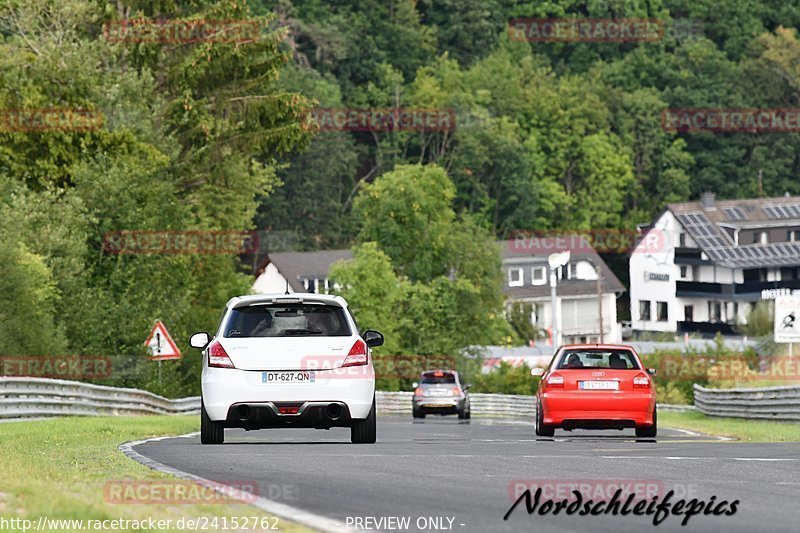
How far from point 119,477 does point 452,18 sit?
152339mm

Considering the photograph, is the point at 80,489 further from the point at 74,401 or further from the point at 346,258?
the point at 346,258

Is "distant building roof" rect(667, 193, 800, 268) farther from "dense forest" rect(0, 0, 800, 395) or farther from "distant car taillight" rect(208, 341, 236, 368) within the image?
"distant car taillight" rect(208, 341, 236, 368)

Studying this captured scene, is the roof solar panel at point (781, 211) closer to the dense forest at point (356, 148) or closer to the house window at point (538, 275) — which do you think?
the dense forest at point (356, 148)

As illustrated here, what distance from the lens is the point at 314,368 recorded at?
18.8 meters

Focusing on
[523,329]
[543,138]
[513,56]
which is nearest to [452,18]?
[513,56]

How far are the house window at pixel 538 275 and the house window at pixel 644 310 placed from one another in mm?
7891

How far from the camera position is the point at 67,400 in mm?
34125

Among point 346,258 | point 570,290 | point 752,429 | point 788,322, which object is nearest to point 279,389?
point 752,429

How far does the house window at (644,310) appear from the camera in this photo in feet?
471

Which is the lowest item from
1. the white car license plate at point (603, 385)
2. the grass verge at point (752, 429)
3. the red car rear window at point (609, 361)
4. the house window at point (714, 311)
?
the grass verge at point (752, 429)

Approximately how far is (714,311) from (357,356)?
120768 millimetres

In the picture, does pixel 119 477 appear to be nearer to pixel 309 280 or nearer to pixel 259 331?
pixel 259 331

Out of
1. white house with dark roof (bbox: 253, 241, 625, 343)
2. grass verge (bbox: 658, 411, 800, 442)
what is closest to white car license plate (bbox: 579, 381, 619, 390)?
grass verge (bbox: 658, 411, 800, 442)

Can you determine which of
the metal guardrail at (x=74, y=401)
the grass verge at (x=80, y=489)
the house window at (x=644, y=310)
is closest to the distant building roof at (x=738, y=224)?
the house window at (x=644, y=310)
